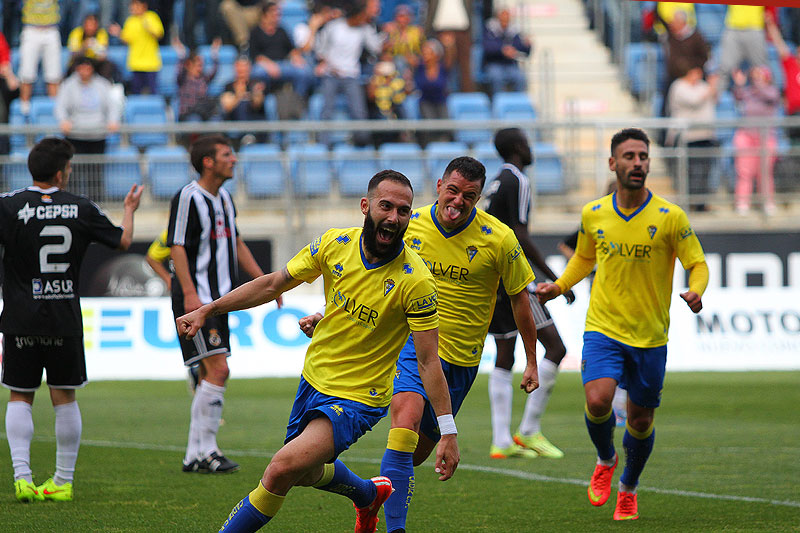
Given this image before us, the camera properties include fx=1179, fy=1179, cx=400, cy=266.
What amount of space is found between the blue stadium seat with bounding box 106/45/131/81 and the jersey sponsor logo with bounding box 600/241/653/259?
15365mm

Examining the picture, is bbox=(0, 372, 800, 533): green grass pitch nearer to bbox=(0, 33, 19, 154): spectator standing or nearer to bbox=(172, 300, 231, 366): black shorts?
bbox=(172, 300, 231, 366): black shorts

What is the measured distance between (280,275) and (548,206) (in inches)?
517

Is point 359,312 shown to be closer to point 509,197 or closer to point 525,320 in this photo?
point 525,320

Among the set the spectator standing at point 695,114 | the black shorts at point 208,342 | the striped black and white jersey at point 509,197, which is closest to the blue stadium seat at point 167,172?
the spectator standing at point 695,114

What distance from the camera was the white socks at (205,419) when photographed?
8852 mm

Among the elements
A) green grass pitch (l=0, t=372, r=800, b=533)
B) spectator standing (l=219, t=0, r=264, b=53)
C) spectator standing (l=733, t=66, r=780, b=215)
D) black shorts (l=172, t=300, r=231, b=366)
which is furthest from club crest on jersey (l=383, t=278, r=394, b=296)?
spectator standing (l=219, t=0, r=264, b=53)

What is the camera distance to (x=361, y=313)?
5711mm

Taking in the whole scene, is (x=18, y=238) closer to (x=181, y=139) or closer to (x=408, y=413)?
(x=408, y=413)

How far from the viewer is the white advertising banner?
16703 millimetres

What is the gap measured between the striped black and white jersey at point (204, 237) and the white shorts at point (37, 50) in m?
12.2

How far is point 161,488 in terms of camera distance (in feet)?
27.3

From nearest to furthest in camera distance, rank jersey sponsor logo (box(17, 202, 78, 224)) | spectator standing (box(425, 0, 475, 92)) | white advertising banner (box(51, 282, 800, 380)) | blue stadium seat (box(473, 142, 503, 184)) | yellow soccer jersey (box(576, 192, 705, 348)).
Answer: yellow soccer jersey (box(576, 192, 705, 348))
jersey sponsor logo (box(17, 202, 78, 224))
white advertising banner (box(51, 282, 800, 380))
blue stadium seat (box(473, 142, 503, 184))
spectator standing (box(425, 0, 475, 92))

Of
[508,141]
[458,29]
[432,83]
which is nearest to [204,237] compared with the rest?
[508,141]

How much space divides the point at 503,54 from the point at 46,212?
15.2m
